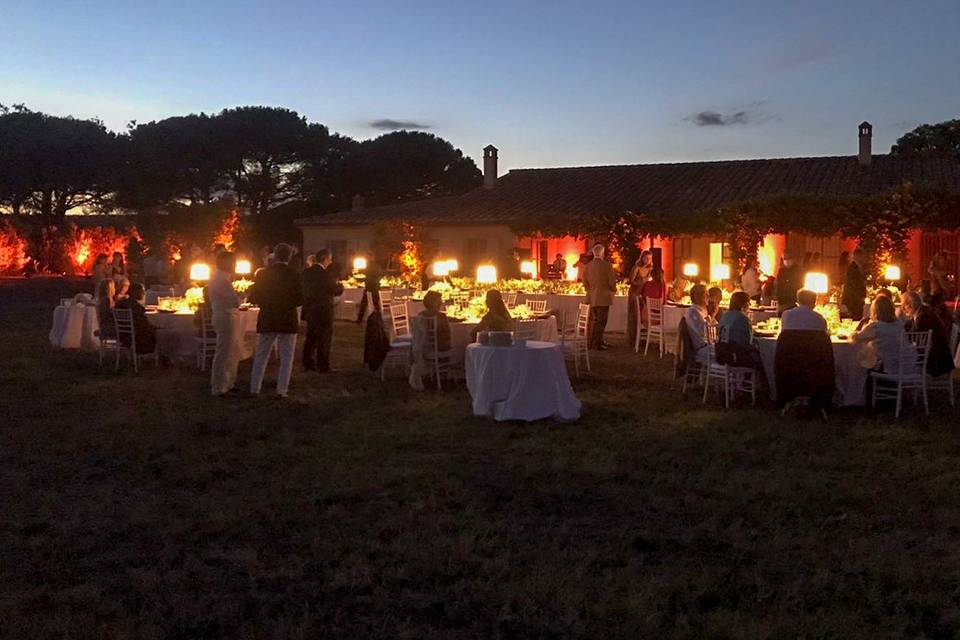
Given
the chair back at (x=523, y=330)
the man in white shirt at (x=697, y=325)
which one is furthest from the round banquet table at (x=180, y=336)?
the man in white shirt at (x=697, y=325)

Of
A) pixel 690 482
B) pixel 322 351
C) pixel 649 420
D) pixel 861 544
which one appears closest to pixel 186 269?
pixel 322 351

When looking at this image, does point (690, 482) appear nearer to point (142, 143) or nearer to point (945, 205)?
point (945, 205)

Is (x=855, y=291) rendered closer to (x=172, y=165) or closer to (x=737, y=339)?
(x=737, y=339)

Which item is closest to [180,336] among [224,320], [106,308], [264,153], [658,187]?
[106,308]

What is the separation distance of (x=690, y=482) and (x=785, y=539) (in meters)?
1.28

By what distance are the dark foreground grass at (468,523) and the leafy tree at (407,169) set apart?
3316 centimetres

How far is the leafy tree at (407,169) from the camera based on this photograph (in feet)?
137

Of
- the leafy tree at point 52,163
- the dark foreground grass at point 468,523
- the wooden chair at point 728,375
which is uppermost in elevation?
the leafy tree at point 52,163

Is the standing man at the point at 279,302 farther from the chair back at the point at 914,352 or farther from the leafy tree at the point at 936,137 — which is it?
the leafy tree at the point at 936,137

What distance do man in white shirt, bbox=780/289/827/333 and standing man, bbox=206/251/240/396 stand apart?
5437mm

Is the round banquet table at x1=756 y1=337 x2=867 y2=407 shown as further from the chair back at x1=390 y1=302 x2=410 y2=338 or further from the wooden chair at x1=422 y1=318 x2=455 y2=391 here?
the chair back at x1=390 y1=302 x2=410 y2=338

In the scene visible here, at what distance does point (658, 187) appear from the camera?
30.0m

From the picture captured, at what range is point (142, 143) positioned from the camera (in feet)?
132

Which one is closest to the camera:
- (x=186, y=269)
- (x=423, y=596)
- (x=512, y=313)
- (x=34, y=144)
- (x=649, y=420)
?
(x=423, y=596)
